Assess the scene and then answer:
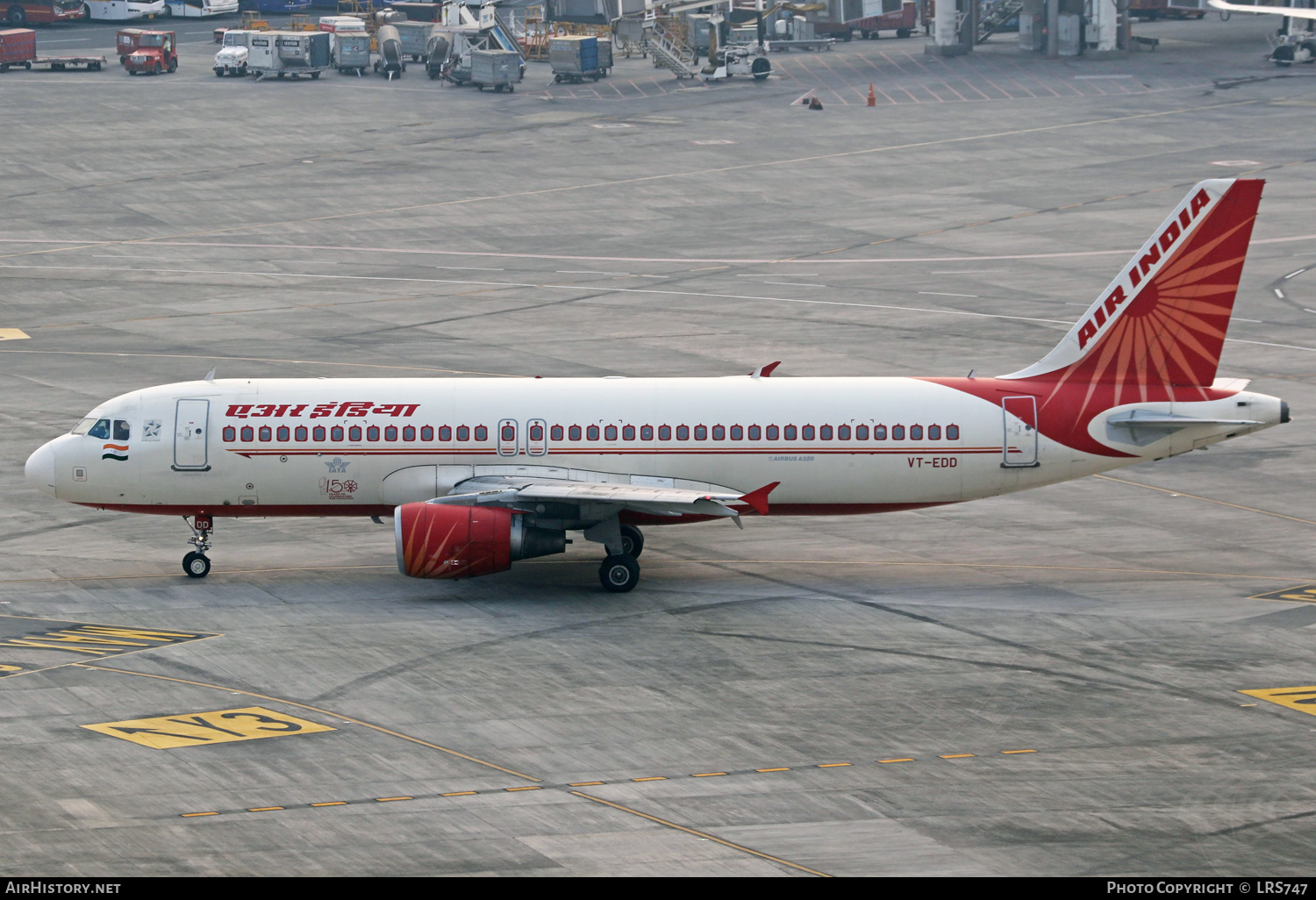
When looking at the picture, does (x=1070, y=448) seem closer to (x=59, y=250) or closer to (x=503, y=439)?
(x=503, y=439)

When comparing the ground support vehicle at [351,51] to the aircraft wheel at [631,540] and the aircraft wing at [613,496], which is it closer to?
the aircraft wheel at [631,540]

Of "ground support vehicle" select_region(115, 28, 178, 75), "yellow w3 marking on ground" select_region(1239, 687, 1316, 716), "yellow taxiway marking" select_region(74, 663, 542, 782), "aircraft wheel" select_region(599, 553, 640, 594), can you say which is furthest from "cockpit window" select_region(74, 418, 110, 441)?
"ground support vehicle" select_region(115, 28, 178, 75)

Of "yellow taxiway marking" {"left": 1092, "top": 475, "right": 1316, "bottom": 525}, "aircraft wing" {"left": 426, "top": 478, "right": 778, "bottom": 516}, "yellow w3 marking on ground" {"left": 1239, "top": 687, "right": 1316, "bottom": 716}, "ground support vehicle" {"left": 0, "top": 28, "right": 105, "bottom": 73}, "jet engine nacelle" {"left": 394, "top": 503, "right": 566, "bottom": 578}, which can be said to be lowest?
"yellow w3 marking on ground" {"left": 1239, "top": 687, "right": 1316, "bottom": 716}

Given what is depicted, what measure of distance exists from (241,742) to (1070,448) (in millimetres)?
21674

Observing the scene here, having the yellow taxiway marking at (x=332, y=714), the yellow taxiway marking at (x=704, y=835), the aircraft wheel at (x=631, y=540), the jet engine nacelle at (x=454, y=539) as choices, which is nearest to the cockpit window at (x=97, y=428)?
the yellow taxiway marking at (x=332, y=714)

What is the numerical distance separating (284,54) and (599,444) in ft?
334

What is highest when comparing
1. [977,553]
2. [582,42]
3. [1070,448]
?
[582,42]

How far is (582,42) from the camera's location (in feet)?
442

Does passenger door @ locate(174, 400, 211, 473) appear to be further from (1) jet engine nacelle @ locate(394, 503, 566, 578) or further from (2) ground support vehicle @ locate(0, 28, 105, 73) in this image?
(2) ground support vehicle @ locate(0, 28, 105, 73)

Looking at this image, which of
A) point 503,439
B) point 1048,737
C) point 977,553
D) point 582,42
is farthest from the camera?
point 582,42

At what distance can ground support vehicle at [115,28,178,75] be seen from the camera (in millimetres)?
135125

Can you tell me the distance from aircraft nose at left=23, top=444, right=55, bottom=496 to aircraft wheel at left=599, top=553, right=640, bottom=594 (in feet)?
47.3

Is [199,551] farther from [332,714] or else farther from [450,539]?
[332,714]
